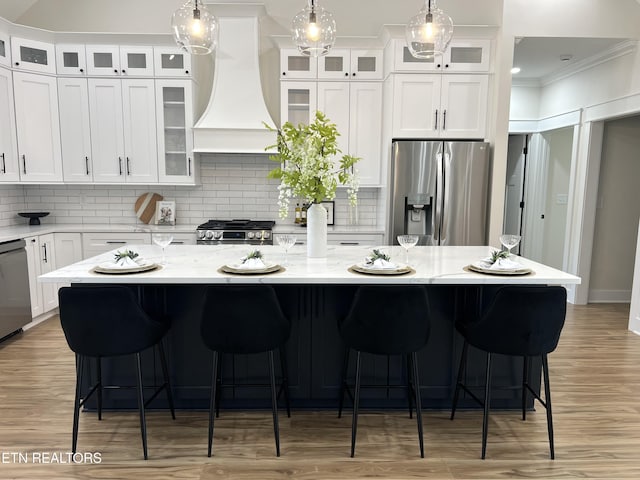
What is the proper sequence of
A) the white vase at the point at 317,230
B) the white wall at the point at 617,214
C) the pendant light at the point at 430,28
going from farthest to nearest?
the white wall at the point at 617,214 → the white vase at the point at 317,230 → the pendant light at the point at 430,28

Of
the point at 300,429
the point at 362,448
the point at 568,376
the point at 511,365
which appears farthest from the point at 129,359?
the point at 568,376

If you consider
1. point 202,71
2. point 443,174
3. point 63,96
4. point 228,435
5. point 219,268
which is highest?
point 202,71

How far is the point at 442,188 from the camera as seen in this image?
420 cm

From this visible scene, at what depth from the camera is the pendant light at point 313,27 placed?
2447 millimetres

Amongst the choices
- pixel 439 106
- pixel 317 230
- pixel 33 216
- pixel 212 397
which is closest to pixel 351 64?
pixel 439 106

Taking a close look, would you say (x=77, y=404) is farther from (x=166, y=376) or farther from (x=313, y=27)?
(x=313, y=27)

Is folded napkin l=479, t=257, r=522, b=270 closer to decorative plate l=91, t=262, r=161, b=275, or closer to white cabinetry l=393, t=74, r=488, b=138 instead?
decorative plate l=91, t=262, r=161, b=275

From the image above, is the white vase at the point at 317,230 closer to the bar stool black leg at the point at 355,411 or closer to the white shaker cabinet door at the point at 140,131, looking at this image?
the bar stool black leg at the point at 355,411

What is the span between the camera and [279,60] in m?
4.84

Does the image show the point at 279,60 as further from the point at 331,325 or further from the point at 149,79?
the point at 331,325

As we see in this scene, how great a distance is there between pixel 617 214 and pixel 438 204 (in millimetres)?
2442

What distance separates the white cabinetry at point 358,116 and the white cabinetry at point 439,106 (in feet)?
1.11

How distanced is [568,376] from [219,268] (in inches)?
105

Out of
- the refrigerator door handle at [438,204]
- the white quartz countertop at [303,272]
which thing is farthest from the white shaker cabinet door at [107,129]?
the refrigerator door handle at [438,204]
